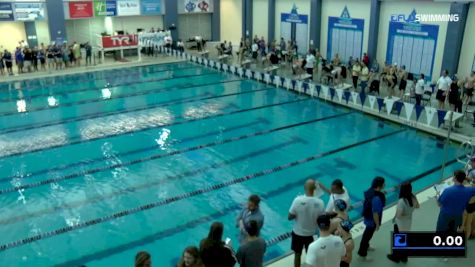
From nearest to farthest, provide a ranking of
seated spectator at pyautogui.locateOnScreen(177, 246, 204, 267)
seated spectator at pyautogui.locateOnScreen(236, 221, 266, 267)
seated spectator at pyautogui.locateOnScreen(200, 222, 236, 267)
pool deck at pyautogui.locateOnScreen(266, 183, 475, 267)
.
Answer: seated spectator at pyautogui.locateOnScreen(177, 246, 204, 267)
seated spectator at pyautogui.locateOnScreen(200, 222, 236, 267)
seated spectator at pyautogui.locateOnScreen(236, 221, 266, 267)
pool deck at pyautogui.locateOnScreen(266, 183, 475, 267)

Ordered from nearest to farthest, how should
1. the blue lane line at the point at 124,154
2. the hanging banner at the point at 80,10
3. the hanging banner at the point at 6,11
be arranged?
the blue lane line at the point at 124,154 < the hanging banner at the point at 6,11 < the hanging banner at the point at 80,10

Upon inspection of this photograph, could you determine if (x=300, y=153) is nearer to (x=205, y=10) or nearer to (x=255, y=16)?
(x=255, y=16)

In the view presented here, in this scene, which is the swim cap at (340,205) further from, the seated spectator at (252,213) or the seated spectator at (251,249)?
the seated spectator at (251,249)

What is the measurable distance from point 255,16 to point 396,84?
11.1 meters

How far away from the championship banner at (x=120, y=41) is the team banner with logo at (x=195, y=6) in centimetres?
414

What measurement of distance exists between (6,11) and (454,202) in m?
18.8

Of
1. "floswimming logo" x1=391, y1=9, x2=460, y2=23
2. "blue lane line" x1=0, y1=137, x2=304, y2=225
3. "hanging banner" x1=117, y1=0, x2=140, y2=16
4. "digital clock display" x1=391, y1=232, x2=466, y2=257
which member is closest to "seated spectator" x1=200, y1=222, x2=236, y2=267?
"digital clock display" x1=391, y1=232, x2=466, y2=257

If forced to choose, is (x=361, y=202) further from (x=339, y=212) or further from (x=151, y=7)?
(x=151, y=7)

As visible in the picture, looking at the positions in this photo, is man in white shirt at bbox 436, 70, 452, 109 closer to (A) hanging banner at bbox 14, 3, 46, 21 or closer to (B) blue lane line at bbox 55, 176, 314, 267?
(B) blue lane line at bbox 55, 176, 314, 267

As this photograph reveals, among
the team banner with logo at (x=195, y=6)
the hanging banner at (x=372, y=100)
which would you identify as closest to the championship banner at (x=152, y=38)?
the team banner with logo at (x=195, y=6)

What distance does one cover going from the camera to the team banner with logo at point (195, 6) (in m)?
22.9

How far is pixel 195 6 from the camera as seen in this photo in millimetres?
23438

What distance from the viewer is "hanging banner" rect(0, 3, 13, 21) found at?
702 inches

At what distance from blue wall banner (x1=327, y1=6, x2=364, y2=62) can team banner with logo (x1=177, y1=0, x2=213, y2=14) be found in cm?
850
